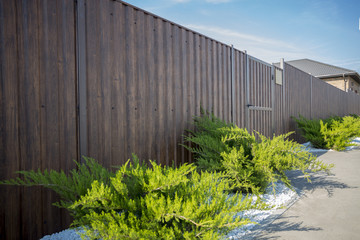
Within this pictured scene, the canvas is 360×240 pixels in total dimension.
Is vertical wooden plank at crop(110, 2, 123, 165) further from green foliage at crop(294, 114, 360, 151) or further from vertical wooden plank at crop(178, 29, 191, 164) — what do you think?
green foliage at crop(294, 114, 360, 151)

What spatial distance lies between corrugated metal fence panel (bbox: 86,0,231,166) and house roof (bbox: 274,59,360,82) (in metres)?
20.5

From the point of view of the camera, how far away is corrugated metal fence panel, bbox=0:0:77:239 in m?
2.03

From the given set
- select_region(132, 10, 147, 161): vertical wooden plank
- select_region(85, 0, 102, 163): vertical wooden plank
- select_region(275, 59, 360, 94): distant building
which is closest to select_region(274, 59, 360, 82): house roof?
select_region(275, 59, 360, 94): distant building

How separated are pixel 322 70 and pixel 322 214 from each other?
26429 mm

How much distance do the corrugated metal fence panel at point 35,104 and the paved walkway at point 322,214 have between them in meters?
1.95

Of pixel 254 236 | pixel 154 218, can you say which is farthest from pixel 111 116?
pixel 254 236

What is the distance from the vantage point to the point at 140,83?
3113mm

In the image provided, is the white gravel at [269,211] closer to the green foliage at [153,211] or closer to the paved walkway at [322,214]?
the paved walkway at [322,214]

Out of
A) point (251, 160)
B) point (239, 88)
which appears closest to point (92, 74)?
point (251, 160)

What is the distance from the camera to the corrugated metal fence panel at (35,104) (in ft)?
6.64

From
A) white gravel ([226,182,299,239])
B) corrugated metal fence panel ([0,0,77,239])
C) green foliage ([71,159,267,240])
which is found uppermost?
corrugated metal fence panel ([0,0,77,239])

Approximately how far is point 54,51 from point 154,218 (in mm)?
1814

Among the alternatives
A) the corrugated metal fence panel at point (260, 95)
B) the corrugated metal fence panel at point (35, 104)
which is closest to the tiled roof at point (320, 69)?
the corrugated metal fence panel at point (260, 95)

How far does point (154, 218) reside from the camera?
5.02ft
